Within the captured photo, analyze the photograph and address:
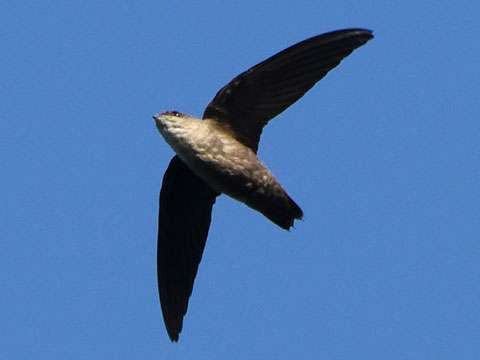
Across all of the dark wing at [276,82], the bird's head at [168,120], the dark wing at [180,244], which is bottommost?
the dark wing at [180,244]

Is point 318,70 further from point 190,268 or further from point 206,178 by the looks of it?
point 190,268

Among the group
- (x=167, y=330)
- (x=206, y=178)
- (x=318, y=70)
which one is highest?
(x=318, y=70)

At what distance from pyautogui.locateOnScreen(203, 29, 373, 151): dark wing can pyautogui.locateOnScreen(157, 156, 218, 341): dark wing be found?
1.08 metres

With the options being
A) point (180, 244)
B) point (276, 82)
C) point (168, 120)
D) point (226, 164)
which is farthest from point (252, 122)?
point (180, 244)

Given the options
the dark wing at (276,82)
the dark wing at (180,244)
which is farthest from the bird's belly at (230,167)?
the dark wing at (180,244)

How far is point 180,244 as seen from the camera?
1772 cm

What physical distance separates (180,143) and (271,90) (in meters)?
1.08

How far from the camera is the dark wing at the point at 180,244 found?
1759 centimetres

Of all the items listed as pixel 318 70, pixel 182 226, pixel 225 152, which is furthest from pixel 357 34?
pixel 182 226

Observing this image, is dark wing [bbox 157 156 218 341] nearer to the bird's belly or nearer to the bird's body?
the bird's body

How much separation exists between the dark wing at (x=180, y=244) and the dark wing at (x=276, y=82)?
1084mm

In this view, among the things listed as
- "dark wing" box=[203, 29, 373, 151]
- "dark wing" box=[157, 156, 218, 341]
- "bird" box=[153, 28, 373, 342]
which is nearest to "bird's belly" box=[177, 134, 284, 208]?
"bird" box=[153, 28, 373, 342]

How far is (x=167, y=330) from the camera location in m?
17.8

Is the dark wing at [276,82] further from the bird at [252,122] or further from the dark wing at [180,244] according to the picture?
the dark wing at [180,244]
